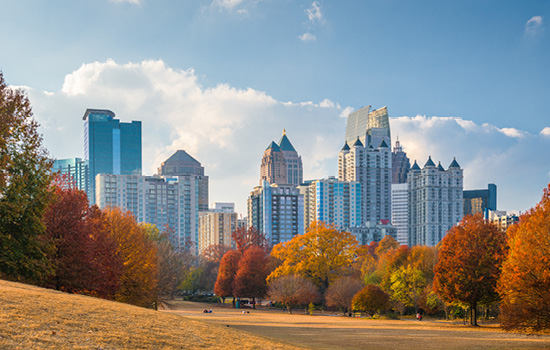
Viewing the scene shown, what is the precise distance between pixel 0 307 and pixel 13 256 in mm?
17508

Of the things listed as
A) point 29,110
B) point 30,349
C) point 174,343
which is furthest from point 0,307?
point 29,110

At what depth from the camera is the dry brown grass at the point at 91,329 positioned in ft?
53.7

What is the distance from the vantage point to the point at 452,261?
51.1m

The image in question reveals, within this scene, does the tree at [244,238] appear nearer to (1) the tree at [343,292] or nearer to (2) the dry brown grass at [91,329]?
(1) the tree at [343,292]

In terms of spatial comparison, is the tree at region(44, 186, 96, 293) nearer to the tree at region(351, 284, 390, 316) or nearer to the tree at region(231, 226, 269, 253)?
the tree at region(351, 284, 390, 316)

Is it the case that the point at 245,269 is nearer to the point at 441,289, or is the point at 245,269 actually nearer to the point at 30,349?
the point at 441,289

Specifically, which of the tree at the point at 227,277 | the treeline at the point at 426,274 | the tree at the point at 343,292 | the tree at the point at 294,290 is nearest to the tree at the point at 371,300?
the treeline at the point at 426,274

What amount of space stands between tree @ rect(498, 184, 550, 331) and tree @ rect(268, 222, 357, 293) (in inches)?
1822

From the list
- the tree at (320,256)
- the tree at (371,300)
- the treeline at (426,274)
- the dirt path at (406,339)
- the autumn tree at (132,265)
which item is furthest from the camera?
the tree at (320,256)

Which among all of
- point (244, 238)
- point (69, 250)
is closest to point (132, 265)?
point (69, 250)

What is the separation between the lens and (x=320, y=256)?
8225 cm

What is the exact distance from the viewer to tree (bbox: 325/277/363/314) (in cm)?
7322

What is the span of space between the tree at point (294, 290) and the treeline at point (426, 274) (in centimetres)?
14

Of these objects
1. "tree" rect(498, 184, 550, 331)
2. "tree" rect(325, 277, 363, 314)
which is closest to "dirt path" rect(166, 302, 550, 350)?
"tree" rect(498, 184, 550, 331)
